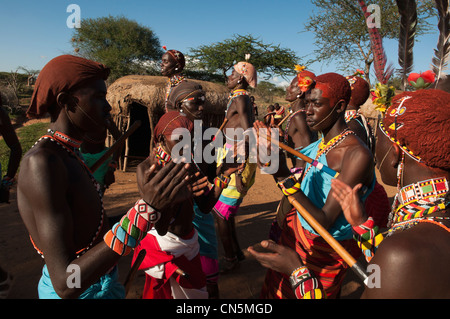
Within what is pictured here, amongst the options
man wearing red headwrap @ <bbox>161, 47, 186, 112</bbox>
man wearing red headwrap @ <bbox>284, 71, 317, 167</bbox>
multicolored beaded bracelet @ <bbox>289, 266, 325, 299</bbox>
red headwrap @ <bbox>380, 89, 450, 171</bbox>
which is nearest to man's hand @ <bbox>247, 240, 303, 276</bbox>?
multicolored beaded bracelet @ <bbox>289, 266, 325, 299</bbox>

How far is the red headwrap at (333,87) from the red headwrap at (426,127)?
3.37 ft

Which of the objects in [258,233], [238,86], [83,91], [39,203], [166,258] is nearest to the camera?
[39,203]

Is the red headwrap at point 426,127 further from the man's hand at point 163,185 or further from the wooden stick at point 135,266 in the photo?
the wooden stick at point 135,266

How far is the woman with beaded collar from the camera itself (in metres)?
1.11

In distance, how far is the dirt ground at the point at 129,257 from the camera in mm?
3756

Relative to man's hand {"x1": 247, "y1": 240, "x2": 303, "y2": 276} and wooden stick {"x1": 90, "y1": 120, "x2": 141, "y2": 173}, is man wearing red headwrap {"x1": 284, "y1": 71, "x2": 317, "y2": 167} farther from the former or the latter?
man's hand {"x1": 247, "y1": 240, "x2": 303, "y2": 276}

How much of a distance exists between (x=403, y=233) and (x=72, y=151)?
5.89 ft

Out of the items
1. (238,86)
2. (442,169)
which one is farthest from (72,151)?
(238,86)

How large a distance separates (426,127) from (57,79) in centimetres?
193

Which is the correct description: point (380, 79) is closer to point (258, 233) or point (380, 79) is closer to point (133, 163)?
point (258, 233)

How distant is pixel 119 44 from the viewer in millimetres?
23984

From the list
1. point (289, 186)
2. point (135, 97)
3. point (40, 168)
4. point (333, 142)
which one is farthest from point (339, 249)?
point (135, 97)

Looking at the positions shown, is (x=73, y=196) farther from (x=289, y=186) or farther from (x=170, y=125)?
(x=289, y=186)
